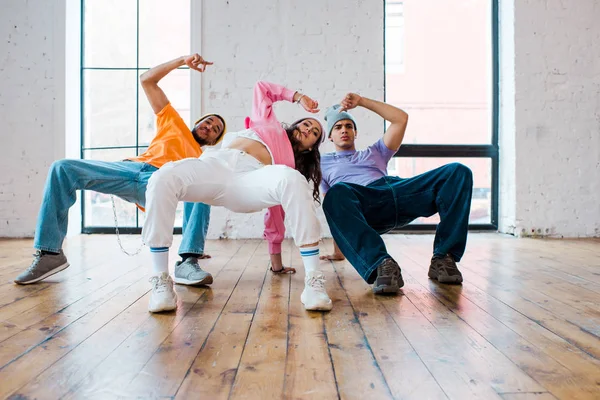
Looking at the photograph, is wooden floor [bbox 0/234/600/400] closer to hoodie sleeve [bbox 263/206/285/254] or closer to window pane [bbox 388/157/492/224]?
hoodie sleeve [bbox 263/206/285/254]

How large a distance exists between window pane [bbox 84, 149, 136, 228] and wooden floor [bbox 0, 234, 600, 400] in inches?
92.6

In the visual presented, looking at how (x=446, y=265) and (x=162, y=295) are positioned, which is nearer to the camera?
(x=162, y=295)

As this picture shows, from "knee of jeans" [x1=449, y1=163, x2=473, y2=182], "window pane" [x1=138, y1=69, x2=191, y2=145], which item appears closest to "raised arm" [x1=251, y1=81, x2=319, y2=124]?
"knee of jeans" [x1=449, y1=163, x2=473, y2=182]

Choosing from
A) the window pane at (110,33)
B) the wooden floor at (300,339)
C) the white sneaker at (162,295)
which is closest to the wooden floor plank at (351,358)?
the wooden floor at (300,339)

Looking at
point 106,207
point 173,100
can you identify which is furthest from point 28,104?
point 173,100


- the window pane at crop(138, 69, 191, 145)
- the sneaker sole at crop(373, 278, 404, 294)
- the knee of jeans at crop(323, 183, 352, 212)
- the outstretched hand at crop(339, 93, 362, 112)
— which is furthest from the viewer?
the window pane at crop(138, 69, 191, 145)

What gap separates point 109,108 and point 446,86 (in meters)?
3.35

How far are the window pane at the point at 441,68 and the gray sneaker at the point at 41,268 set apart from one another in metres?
3.42

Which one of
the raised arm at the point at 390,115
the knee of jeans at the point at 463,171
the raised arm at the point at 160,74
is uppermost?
the raised arm at the point at 160,74

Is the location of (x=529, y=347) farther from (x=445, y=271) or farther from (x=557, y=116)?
(x=557, y=116)

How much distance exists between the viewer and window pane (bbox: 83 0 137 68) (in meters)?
4.70

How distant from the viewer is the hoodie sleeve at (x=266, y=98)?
243cm

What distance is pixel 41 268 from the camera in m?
2.17

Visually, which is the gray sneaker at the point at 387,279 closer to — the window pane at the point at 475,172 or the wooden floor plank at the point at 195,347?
the wooden floor plank at the point at 195,347
